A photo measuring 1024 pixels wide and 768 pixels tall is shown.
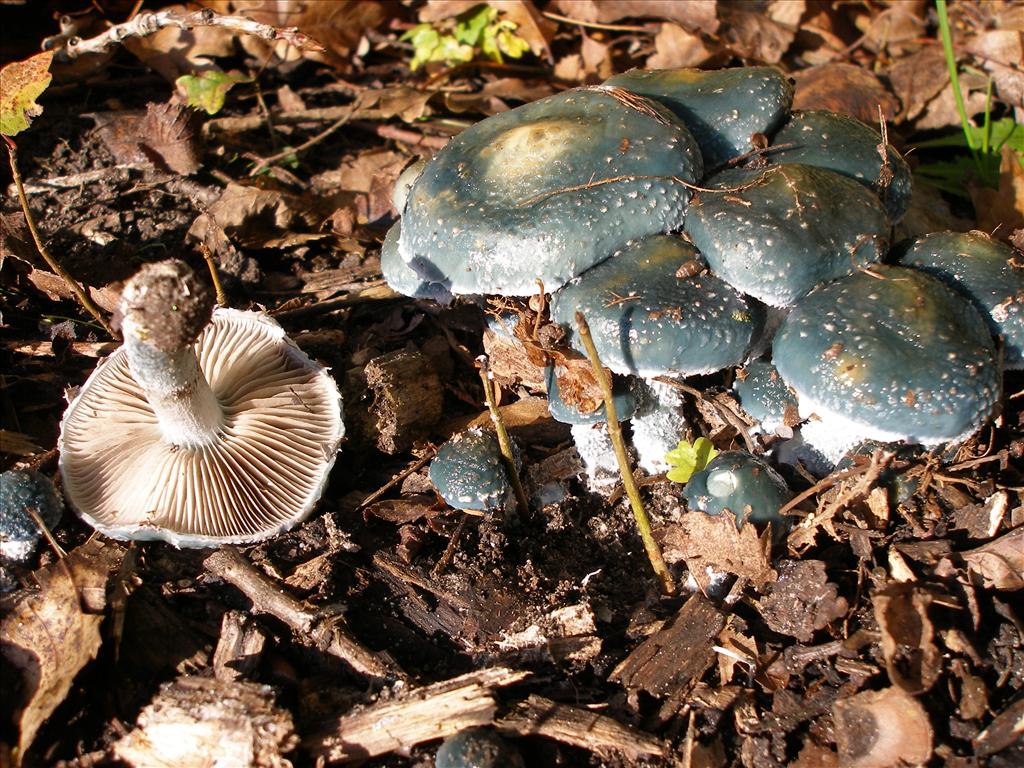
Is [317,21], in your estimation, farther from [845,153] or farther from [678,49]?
[845,153]

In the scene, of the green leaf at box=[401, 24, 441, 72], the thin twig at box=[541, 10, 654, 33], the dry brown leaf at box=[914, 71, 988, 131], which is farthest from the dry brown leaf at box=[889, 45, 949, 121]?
the green leaf at box=[401, 24, 441, 72]

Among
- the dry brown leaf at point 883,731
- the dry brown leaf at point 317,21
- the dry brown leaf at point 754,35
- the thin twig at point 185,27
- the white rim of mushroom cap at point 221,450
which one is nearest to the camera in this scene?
the dry brown leaf at point 883,731

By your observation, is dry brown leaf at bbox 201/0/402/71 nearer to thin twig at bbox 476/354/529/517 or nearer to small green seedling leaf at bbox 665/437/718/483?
thin twig at bbox 476/354/529/517

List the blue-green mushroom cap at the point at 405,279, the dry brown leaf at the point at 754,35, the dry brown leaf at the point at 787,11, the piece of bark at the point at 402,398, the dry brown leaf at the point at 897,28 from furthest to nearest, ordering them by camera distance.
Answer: the dry brown leaf at the point at 897,28 < the dry brown leaf at the point at 787,11 < the dry brown leaf at the point at 754,35 < the piece of bark at the point at 402,398 < the blue-green mushroom cap at the point at 405,279

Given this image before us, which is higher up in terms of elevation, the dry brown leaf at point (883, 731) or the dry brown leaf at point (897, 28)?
the dry brown leaf at point (897, 28)

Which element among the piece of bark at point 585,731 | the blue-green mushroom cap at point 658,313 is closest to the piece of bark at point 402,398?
the blue-green mushroom cap at point 658,313

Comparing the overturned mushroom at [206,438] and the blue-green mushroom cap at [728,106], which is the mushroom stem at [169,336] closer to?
the overturned mushroom at [206,438]

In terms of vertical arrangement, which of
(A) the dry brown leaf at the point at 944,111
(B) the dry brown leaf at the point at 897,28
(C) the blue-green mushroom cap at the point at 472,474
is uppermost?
(B) the dry brown leaf at the point at 897,28
